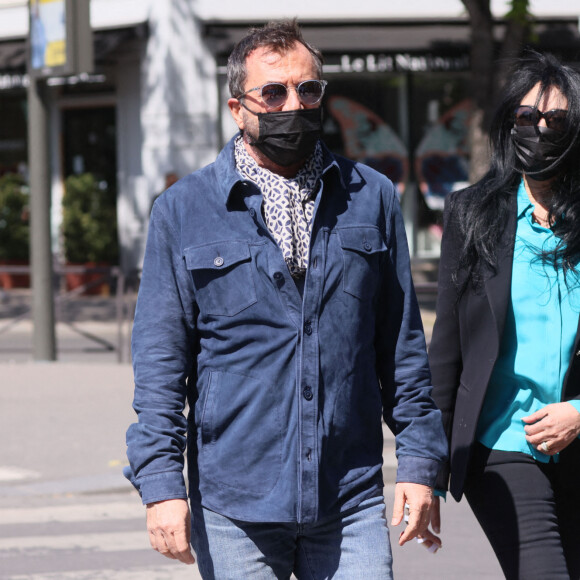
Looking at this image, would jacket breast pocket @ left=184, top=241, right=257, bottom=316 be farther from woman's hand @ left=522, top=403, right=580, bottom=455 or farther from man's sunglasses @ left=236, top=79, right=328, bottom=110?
woman's hand @ left=522, top=403, right=580, bottom=455

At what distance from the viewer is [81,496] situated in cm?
699

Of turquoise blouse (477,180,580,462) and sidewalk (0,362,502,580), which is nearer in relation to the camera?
turquoise blouse (477,180,580,462)

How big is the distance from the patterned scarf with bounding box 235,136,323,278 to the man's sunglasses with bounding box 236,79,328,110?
0.47 ft

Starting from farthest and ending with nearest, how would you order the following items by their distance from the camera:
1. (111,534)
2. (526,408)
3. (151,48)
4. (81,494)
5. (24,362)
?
(151,48)
(24,362)
(81,494)
(111,534)
(526,408)

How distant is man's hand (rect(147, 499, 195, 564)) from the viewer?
2662mm

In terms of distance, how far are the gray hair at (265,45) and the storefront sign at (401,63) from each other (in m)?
15.8

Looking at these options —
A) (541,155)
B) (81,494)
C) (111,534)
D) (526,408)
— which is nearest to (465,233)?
(541,155)

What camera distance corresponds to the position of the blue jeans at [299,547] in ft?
8.99

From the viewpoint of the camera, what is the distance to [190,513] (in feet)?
9.20

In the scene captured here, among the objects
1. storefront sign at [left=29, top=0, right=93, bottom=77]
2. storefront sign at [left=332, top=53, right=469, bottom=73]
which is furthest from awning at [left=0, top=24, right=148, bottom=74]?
storefront sign at [left=29, top=0, right=93, bottom=77]

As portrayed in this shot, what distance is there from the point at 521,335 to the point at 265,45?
1080 millimetres

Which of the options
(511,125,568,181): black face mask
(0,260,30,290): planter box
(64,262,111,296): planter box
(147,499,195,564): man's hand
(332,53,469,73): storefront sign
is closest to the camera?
(147,499,195,564): man's hand

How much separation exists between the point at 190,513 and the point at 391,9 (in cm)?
1714

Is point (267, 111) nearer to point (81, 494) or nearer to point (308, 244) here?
point (308, 244)
